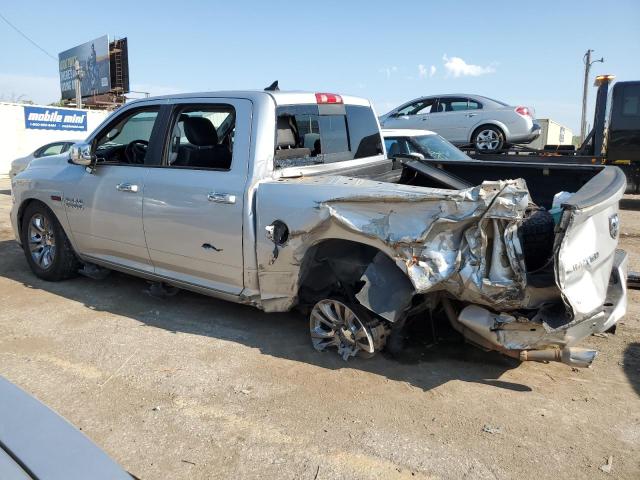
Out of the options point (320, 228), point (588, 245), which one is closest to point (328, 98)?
point (320, 228)

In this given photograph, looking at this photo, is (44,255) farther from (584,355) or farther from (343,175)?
(584,355)

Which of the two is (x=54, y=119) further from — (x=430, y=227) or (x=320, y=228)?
(x=430, y=227)

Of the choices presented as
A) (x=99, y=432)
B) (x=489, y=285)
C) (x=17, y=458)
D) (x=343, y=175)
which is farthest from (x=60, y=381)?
(x=489, y=285)

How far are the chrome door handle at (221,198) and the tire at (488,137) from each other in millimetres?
9656

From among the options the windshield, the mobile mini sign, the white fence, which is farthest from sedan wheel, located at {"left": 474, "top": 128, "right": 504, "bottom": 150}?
the mobile mini sign

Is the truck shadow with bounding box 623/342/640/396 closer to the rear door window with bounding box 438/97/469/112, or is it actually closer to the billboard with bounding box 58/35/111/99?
the rear door window with bounding box 438/97/469/112

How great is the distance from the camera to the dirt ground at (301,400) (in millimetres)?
2684

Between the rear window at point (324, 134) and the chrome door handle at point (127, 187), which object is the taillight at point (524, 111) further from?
the chrome door handle at point (127, 187)

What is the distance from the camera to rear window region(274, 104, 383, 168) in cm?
411

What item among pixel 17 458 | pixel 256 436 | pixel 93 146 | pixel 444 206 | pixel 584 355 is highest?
pixel 93 146

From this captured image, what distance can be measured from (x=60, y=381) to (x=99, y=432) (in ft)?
2.55

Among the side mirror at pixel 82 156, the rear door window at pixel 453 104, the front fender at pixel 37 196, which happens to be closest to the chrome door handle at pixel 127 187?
the side mirror at pixel 82 156

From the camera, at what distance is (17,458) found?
1.46m

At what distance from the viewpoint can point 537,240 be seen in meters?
3.07
